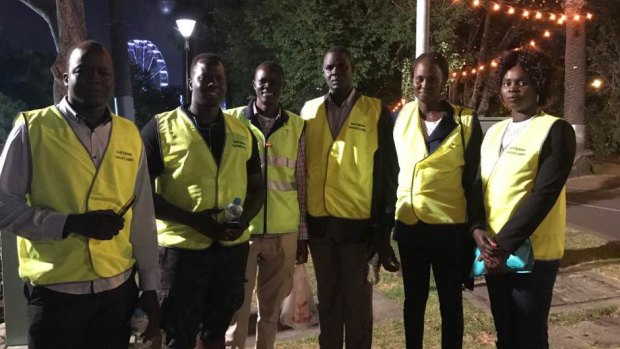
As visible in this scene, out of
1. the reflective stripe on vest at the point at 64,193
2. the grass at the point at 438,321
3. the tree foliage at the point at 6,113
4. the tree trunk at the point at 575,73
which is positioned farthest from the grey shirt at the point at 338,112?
the tree foliage at the point at 6,113

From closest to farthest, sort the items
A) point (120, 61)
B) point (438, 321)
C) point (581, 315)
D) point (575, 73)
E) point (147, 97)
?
point (438, 321), point (581, 315), point (120, 61), point (575, 73), point (147, 97)

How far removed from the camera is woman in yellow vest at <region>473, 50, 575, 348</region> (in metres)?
2.79

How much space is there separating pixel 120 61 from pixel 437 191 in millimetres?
11844

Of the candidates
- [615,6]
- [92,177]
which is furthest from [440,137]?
[615,6]

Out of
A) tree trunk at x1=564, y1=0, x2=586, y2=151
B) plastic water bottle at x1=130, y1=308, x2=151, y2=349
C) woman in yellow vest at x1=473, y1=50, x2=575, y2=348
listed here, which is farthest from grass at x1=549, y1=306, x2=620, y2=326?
tree trunk at x1=564, y1=0, x2=586, y2=151

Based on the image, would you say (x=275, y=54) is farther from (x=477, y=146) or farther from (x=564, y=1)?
(x=477, y=146)

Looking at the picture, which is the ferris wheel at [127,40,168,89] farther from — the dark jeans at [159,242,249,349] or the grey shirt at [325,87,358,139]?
the dark jeans at [159,242,249,349]

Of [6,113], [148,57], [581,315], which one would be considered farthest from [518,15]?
[148,57]

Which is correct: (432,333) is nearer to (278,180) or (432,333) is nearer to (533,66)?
(278,180)

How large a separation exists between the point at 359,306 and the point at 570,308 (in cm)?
266

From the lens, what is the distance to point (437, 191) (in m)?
3.26

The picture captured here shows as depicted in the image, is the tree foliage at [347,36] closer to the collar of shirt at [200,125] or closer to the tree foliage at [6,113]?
the tree foliage at [6,113]

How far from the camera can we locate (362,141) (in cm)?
342

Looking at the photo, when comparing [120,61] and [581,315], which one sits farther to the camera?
[120,61]
